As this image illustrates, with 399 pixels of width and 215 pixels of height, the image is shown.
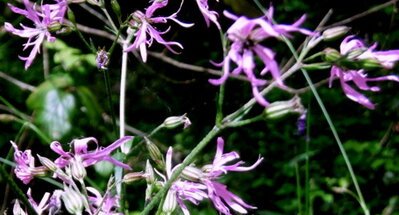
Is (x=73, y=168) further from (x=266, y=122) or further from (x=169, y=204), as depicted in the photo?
(x=266, y=122)

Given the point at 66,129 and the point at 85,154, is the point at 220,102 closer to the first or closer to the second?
the point at 85,154

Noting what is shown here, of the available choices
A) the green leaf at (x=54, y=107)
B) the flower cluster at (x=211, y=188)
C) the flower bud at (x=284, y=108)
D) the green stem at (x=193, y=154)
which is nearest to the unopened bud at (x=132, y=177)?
the flower cluster at (x=211, y=188)

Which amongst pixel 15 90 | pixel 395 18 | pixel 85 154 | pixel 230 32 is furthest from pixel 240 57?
pixel 395 18

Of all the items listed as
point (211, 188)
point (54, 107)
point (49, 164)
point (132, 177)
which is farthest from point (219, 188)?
point (54, 107)

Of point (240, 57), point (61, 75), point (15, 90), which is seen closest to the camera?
point (240, 57)

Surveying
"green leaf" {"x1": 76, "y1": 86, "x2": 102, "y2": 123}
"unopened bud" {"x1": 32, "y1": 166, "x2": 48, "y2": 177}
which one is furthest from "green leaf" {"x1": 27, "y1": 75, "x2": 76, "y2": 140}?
"unopened bud" {"x1": 32, "y1": 166, "x2": 48, "y2": 177}

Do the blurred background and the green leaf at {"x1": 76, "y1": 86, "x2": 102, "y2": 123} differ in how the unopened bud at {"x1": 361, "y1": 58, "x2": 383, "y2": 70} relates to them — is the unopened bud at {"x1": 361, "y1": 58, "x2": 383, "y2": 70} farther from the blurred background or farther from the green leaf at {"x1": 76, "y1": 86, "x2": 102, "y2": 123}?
the blurred background
